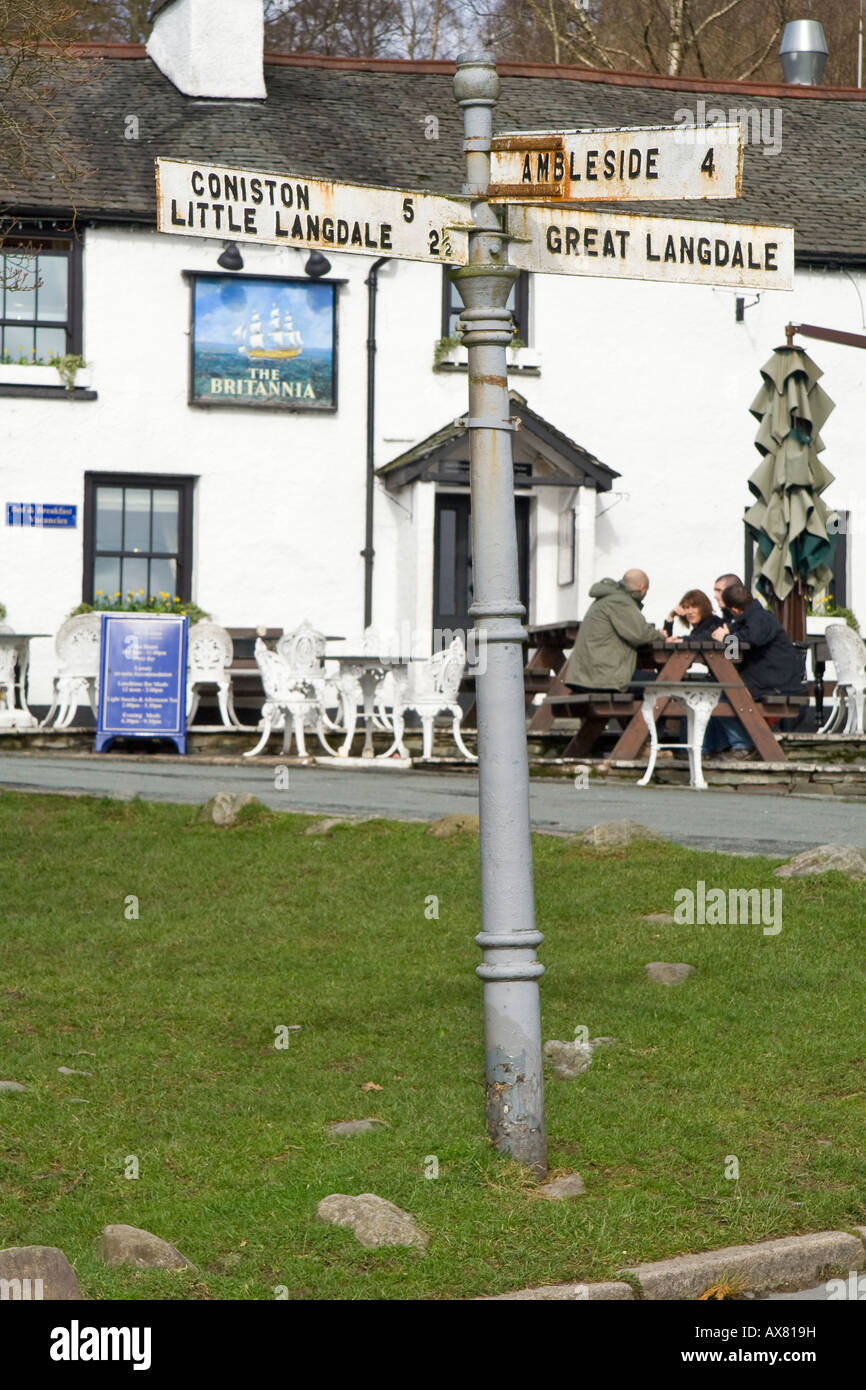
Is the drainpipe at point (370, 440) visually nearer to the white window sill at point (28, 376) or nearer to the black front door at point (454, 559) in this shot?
the black front door at point (454, 559)

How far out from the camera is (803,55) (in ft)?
86.7

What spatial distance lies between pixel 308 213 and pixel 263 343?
51.6 ft

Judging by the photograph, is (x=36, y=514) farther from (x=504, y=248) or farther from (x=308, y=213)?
(x=504, y=248)

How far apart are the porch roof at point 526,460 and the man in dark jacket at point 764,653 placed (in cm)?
581

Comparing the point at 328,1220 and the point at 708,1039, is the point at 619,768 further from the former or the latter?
the point at 328,1220

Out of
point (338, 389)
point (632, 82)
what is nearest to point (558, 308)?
point (338, 389)

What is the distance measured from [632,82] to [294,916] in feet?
62.6

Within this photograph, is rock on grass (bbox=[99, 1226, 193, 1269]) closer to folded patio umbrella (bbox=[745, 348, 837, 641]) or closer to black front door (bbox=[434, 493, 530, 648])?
folded patio umbrella (bbox=[745, 348, 837, 641])

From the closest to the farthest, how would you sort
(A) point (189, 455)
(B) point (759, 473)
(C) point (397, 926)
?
1. (C) point (397, 926)
2. (B) point (759, 473)
3. (A) point (189, 455)

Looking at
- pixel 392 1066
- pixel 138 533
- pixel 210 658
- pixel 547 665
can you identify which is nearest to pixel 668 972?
pixel 392 1066

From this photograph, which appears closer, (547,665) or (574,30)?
(547,665)

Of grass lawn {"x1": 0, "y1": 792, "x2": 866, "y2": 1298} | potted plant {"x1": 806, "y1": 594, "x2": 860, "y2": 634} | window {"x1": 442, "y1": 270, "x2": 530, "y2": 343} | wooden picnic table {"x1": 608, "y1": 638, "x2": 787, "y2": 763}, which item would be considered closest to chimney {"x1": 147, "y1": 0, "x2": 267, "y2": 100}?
window {"x1": 442, "y1": 270, "x2": 530, "y2": 343}

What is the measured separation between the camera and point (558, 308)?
21.7 meters

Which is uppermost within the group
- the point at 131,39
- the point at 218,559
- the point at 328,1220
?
the point at 131,39
